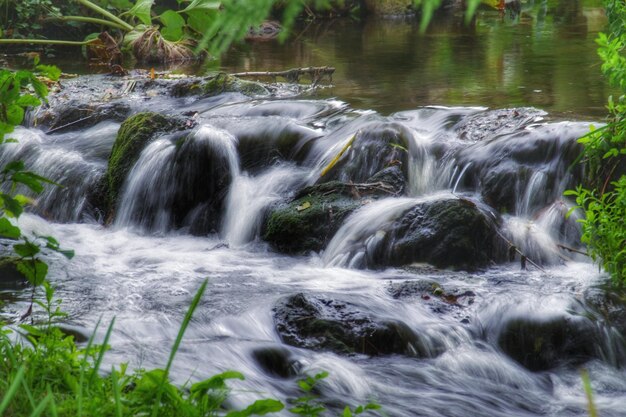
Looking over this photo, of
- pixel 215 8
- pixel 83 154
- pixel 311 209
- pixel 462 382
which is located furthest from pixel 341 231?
pixel 215 8

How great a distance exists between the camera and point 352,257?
518 centimetres

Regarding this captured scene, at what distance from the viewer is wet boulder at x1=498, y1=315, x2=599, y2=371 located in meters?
3.99

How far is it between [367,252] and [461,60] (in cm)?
599

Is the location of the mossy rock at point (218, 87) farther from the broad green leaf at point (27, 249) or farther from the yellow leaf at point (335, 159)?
the broad green leaf at point (27, 249)

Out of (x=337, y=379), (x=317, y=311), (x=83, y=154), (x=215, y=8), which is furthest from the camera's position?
(x=215, y=8)

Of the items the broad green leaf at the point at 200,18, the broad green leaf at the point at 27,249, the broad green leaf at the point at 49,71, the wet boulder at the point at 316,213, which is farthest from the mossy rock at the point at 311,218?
the broad green leaf at the point at 200,18

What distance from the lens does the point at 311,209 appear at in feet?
18.6

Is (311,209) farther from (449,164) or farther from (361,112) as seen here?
(361,112)

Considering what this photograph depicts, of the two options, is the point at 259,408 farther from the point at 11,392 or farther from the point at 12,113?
the point at 12,113

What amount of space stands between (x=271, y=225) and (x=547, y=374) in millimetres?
2387

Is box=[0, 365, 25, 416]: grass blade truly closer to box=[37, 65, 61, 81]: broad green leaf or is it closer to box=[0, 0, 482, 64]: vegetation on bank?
box=[37, 65, 61, 81]: broad green leaf

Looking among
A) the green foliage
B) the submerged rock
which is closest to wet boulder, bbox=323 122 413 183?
the green foliage

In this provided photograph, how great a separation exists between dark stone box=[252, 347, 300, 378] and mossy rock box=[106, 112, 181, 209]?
3.14 metres

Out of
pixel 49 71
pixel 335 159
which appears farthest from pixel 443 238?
pixel 49 71
